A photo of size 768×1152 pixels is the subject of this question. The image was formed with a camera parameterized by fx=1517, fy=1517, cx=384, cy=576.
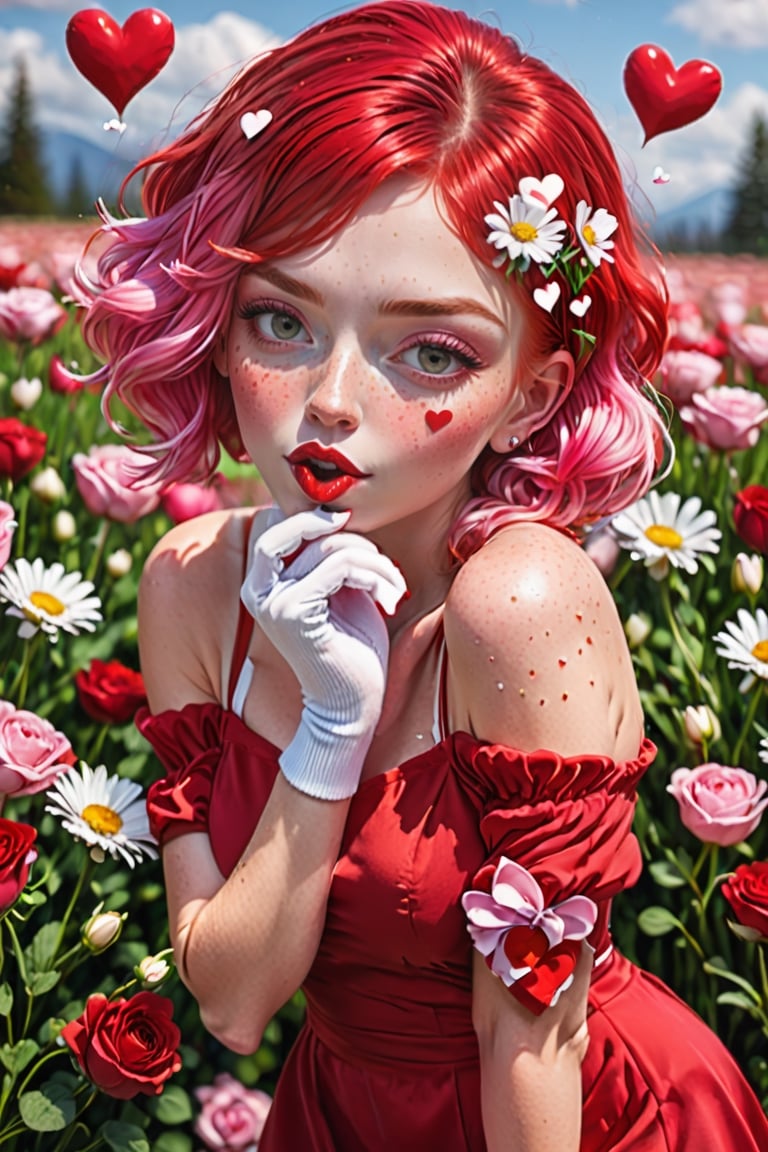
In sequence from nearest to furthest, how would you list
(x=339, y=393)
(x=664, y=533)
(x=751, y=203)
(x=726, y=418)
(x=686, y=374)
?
(x=339, y=393)
(x=664, y=533)
(x=726, y=418)
(x=686, y=374)
(x=751, y=203)

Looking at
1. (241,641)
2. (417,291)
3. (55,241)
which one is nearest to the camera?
(417,291)

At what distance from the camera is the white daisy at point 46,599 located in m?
2.52

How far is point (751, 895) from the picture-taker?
2268 millimetres

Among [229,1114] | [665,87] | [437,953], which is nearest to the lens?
[437,953]

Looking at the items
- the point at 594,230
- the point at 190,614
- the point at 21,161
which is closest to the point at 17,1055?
the point at 190,614

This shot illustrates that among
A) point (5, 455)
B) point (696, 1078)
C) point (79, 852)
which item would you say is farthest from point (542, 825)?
point (5, 455)

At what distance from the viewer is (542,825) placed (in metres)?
1.60

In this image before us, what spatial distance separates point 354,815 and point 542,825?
0.25 metres

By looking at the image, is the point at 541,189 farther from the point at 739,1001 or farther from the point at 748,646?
the point at 739,1001

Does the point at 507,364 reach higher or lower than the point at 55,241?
higher

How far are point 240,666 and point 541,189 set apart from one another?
0.69m

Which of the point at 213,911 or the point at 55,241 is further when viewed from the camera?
the point at 55,241

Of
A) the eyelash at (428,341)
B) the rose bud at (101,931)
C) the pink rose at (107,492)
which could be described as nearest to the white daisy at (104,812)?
the rose bud at (101,931)

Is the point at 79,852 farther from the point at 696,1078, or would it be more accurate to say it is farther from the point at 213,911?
the point at 696,1078
